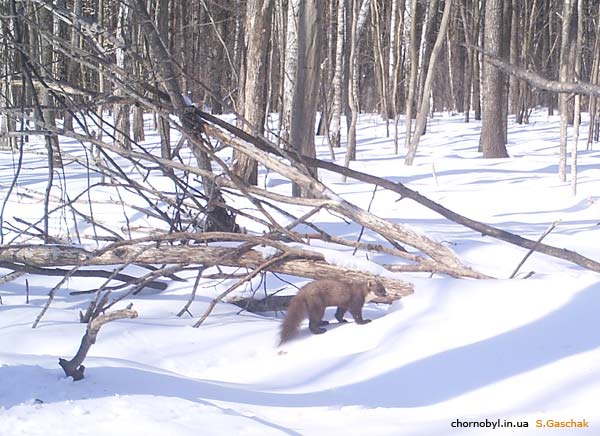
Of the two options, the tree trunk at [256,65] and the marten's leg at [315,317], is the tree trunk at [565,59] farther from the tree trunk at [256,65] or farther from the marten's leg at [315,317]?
the marten's leg at [315,317]

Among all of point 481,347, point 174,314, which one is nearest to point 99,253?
point 174,314

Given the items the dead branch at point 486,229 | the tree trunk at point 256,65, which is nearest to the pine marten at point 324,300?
the dead branch at point 486,229

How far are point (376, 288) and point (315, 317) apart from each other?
394mm

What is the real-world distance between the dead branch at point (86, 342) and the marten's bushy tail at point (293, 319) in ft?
4.21

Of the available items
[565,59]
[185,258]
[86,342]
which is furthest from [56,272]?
[565,59]

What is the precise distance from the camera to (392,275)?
13.6ft

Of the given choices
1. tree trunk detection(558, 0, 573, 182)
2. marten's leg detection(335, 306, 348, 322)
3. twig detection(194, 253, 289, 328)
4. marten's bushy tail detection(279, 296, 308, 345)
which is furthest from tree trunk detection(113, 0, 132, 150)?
tree trunk detection(558, 0, 573, 182)

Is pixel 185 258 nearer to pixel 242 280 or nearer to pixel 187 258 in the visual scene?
pixel 187 258

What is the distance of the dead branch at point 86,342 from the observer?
104 inches

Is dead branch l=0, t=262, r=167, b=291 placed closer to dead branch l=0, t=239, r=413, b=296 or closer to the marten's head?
dead branch l=0, t=239, r=413, b=296

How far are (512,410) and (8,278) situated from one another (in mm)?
3317

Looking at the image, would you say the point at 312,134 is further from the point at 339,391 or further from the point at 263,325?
the point at 339,391

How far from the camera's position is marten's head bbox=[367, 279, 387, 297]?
4.04m

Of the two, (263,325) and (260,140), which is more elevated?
(260,140)
